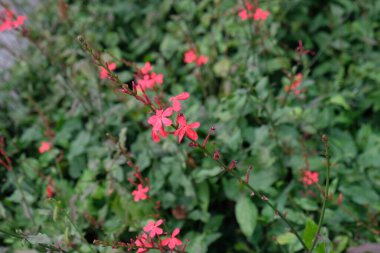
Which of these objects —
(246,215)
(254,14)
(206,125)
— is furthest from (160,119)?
(254,14)

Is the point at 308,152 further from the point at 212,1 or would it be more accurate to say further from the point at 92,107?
the point at 212,1

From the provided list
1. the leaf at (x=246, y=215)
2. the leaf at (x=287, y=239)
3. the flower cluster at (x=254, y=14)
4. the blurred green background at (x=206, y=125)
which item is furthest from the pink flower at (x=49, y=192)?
the flower cluster at (x=254, y=14)

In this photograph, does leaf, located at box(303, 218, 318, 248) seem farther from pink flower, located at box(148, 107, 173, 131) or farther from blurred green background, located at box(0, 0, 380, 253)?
pink flower, located at box(148, 107, 173, 131)

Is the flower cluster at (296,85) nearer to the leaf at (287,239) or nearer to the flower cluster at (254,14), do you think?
the flower cluster at (254,14)

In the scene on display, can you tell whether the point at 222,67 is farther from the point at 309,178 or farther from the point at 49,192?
the point at 49,192

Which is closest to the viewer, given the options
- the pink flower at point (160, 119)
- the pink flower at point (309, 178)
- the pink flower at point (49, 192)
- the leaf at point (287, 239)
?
the pink flower at point (160, 119)

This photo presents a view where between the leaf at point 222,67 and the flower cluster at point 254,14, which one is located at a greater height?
the flower cluster at point 254,14

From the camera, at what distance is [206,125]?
2.99 meters

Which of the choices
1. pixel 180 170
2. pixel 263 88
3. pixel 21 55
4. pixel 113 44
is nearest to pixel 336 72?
pixel 263 88

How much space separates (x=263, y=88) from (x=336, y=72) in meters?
1.22

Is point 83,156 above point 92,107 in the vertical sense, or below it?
below

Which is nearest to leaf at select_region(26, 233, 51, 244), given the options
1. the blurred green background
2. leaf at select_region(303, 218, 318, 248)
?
the blurred green background

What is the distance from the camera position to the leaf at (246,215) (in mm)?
2576

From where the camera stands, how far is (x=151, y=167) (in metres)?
2.98
